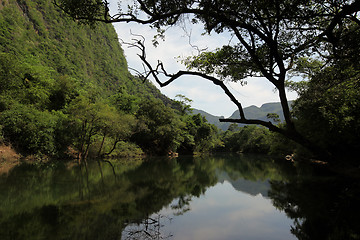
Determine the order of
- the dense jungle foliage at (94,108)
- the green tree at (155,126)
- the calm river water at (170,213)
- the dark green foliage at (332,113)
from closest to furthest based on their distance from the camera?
the calm river water at (170,213) < the dark green foliage at (332,113) < the dense jungle foliage at (94,108) < the green tree at (155,126)

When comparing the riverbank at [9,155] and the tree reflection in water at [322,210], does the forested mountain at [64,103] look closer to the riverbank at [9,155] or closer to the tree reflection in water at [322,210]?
the riverbank at [9,155]

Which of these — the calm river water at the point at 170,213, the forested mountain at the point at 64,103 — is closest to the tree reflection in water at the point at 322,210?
the calm river water at the point at 170,213

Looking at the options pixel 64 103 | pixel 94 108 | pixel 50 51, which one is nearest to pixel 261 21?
pixel 94 108

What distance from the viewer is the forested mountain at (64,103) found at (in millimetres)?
18141

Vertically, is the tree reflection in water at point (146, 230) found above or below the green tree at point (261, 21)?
below

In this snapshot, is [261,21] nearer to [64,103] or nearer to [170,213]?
[170,213]

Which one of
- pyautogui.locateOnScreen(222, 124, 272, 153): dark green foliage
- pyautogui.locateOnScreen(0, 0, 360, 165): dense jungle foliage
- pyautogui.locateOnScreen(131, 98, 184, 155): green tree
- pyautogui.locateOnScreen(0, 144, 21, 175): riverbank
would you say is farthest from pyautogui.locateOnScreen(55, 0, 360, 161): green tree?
pyautogui.locateOnScreen(222, 124, 272, 153): dark green foliage

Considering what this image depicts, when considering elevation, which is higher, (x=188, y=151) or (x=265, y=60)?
(x=265, y=60)

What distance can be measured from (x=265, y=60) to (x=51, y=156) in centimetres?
2032

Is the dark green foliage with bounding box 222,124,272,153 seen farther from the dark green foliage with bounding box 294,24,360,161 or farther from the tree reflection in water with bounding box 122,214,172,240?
the tree reflection in water with bounding box 122,214,172,240

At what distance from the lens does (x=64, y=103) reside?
86.3 ft

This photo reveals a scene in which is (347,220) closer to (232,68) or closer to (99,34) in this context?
(232,68)

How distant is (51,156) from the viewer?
19875 millimetres

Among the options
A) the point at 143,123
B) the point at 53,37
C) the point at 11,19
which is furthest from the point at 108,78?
the point at 143,123
